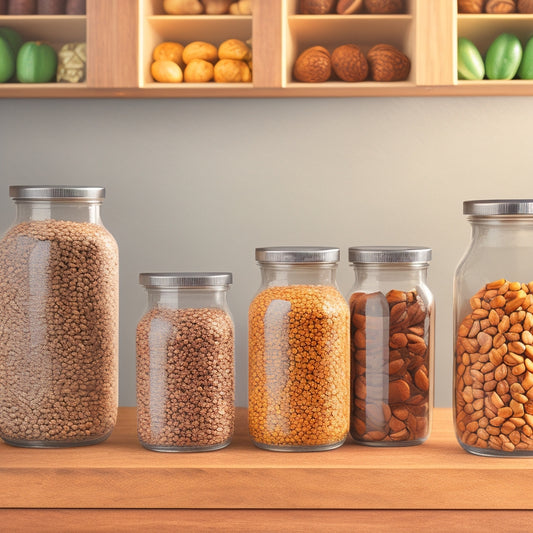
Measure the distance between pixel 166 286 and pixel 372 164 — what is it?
64cm

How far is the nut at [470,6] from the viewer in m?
1.33

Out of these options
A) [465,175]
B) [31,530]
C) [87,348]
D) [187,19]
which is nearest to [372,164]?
[465,175]

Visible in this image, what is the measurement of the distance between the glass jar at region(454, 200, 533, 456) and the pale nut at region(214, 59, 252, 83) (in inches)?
20.8

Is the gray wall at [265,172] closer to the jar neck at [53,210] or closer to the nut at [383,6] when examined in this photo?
the nut at [383,6]

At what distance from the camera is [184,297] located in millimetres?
1005

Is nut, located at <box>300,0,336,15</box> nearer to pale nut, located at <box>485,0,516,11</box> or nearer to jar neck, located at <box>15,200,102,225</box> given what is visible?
pale nut, located at <box>485,0,516,11</box>

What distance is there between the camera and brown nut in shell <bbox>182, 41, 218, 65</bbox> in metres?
1.36

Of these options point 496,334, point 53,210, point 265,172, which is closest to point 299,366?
point 496,334

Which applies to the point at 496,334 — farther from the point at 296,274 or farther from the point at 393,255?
the point at 296,274

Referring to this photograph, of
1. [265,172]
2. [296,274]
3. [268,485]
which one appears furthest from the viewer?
[265,172]

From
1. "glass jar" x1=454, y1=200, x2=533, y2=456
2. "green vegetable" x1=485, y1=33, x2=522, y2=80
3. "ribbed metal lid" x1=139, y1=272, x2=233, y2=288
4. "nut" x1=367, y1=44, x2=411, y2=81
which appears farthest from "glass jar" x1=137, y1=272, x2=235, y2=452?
"green vegetable" x1=485, y1=33, x2=522, y2=80

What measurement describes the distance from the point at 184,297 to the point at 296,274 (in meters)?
0.16

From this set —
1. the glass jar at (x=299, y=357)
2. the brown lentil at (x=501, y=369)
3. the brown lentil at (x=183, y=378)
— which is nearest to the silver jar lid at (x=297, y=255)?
the glass jar at (x=299, y=357)

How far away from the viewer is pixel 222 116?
1475 millimetres
